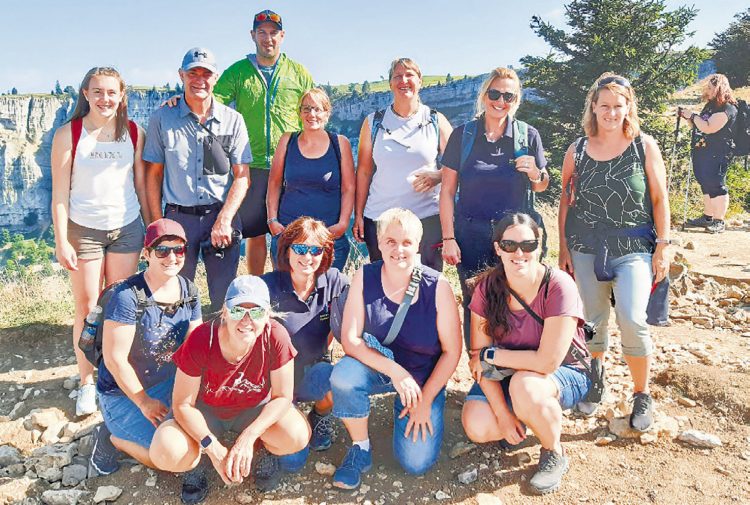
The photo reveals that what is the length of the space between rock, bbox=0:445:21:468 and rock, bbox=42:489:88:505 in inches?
25.5

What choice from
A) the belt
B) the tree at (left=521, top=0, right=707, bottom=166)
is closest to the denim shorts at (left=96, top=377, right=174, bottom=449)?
the belt

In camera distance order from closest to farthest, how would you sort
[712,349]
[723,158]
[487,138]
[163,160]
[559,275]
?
[559,275] < [487,138] < [163,160] < [712,349] < [723,158]

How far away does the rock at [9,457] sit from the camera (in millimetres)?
3762

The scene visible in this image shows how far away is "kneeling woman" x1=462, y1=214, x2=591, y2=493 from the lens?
3.20 metres

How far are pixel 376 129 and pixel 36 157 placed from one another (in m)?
137

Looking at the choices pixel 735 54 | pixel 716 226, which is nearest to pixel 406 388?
pixel 716 226

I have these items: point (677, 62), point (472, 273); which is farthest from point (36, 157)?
point (472, 273)

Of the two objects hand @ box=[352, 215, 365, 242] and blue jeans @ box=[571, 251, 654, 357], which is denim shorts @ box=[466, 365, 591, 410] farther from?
hand @ box=[352, 215, 365, 242]

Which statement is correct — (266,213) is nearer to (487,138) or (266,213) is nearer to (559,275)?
(487,138)

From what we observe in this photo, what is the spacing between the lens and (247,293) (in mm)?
3023

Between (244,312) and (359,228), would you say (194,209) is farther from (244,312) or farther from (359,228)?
(244,312)

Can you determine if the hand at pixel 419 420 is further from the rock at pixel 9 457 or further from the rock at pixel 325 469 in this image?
the rock at pixel 9 457

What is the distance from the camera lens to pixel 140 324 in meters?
3.41

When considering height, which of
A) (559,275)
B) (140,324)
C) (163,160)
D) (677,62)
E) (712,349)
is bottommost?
(712,349)
